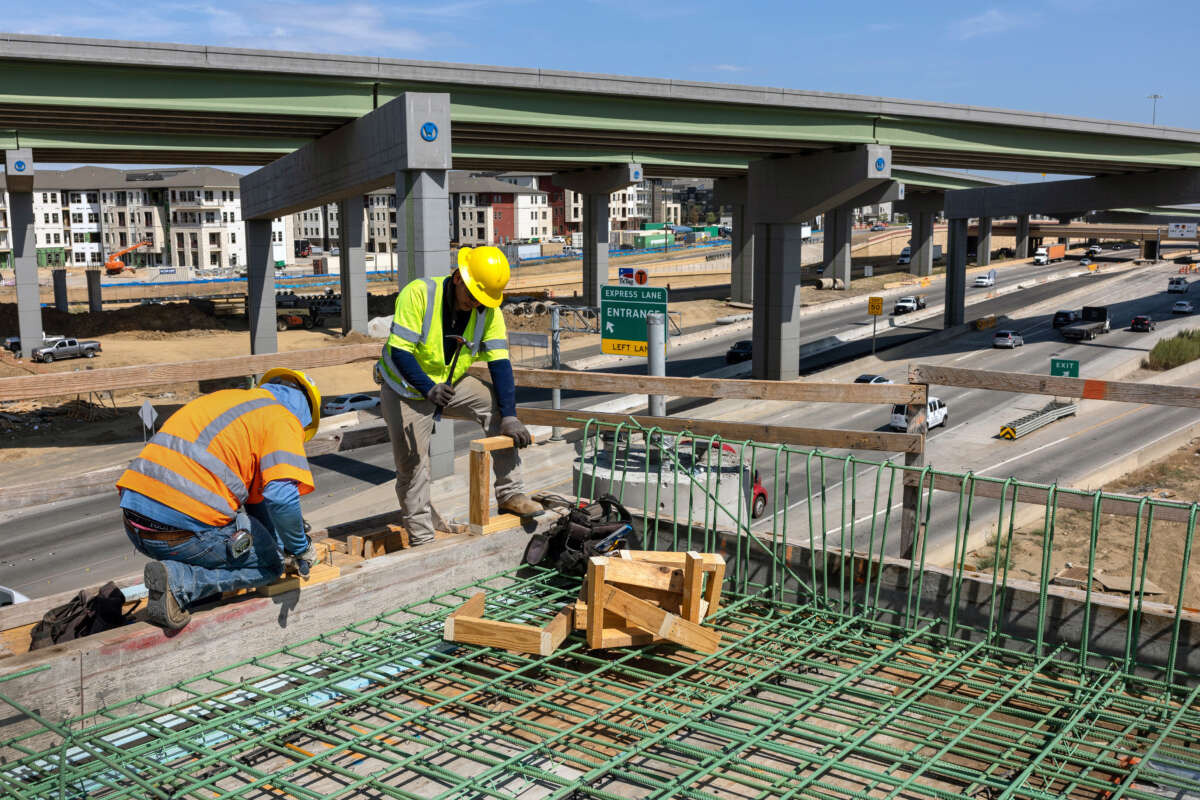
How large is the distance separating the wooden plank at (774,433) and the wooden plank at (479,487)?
1.01 meters

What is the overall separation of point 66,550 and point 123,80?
11.7 metres

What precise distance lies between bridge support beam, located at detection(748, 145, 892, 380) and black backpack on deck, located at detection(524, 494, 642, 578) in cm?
3274

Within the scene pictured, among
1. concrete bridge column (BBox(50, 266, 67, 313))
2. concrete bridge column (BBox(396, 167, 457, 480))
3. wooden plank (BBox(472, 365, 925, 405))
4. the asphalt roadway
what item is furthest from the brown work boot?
concrete bridge column (BBox(50, 266, 67, 313))

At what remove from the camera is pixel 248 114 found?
86.0ft

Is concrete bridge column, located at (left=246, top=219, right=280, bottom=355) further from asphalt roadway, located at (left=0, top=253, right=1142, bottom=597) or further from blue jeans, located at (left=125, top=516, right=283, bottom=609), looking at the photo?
blue jeans, located at (left=125, top=516, right=283, bottom=609)

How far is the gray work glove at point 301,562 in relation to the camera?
19.6 ft

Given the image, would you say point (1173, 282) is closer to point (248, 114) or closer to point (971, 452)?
point (971, 452)

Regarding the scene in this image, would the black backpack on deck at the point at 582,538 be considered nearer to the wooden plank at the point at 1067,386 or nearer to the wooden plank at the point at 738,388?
the wooden plank at the point at 738,388

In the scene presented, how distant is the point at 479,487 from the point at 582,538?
88 cm

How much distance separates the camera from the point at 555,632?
6.09 m

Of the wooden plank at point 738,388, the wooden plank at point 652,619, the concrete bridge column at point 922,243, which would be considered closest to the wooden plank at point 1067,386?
the wooden plank at point 738,388

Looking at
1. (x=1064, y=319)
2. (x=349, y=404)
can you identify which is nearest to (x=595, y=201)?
(x=1064, y=319)

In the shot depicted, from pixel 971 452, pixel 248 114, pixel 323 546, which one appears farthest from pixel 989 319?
pixel 323 546

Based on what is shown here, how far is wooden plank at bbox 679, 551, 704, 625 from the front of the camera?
246 inches
